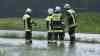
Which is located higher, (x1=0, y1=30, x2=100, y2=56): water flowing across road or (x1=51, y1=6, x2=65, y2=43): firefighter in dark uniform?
(x1=51, y1=6, x2=65, y2=43): firefighter in dark uniform

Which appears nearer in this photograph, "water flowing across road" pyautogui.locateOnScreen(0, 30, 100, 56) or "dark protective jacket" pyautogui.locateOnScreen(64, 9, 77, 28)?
"water flowing across road" pyautogui.locateOnScreen(0, 30, 100, 56)

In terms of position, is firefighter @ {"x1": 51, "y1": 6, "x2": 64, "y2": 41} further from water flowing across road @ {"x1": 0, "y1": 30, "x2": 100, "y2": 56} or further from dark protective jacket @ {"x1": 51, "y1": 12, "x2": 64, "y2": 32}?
water flowing across road @ {"x1": 0, "y1": 30, "x2": 100, "y2": 56}

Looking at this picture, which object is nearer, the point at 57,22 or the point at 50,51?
the point at 50,51

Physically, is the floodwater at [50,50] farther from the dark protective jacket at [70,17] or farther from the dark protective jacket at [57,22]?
the dark protective jacket at [70,17]

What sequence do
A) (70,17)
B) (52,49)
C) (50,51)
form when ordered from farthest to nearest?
(70,17), (52,49), (50,51)

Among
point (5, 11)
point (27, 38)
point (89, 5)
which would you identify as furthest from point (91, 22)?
point (5, 11)

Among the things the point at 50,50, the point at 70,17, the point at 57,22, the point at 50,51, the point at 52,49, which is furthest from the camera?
the point at 57,22

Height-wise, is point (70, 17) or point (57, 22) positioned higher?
point (70, 17)

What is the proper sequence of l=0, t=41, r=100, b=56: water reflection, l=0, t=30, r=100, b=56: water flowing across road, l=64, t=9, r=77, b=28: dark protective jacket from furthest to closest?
l=64, t=9, r=77, b=28: dark protective jacket < l=0, t=30, r=100, b=56: water flowing across road < l=0, t=41, r=100, b=56: water reflection

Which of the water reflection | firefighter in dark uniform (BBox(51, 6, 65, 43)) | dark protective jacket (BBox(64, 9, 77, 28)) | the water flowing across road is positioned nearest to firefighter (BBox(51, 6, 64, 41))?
firefighter in dark uniform (BBox(51, 6, 65, 43))

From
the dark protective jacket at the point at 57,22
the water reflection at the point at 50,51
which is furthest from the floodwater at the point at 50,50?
the dark protective jacket at the point at 57,22

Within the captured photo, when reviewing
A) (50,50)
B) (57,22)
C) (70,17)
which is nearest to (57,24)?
(57,22)

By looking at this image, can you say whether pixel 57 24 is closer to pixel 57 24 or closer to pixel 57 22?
pixel 57 24

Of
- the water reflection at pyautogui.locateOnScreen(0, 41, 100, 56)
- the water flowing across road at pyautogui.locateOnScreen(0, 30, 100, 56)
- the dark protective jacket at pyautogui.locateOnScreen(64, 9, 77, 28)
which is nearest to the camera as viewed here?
the water reflection at pyautogui.locateOnScreen(0, 41, 100, 56)
